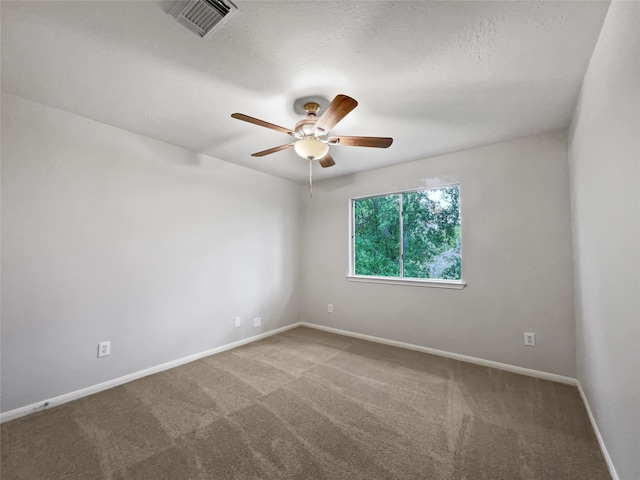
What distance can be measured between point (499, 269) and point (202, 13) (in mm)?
3159

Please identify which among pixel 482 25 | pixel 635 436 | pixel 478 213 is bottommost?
pixel 635 436

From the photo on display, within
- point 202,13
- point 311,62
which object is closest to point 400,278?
point 311,62

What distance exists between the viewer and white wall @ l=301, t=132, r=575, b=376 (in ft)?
7.97

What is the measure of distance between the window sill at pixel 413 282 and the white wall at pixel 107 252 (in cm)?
153

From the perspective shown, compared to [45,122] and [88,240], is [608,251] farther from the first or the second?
[45,122]

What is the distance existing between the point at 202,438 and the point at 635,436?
2.20m

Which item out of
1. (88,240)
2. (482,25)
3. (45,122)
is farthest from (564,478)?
(45,122)

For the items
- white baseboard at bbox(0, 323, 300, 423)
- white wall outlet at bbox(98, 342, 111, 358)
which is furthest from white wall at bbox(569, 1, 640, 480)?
white wall outlet at bbox(98, 342, 111, 358)

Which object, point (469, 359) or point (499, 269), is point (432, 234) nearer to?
point (499, 269)

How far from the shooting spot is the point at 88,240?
2.25 metres

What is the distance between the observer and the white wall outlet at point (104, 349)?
2275mm

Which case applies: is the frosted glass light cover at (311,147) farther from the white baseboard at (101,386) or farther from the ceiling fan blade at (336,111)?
the white baseboard at (101,386)

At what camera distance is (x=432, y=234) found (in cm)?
322

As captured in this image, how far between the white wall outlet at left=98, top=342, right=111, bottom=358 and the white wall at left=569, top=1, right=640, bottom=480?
3.41m
